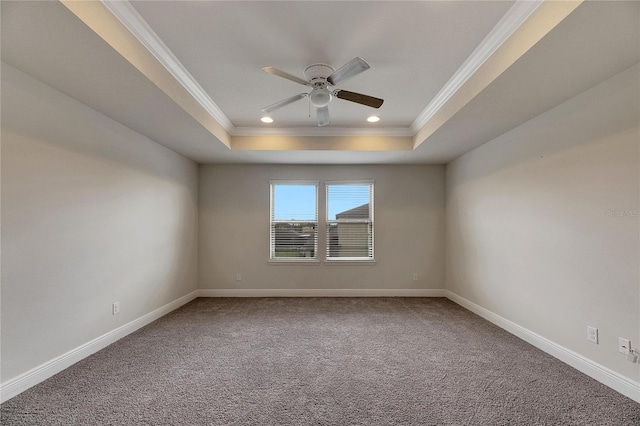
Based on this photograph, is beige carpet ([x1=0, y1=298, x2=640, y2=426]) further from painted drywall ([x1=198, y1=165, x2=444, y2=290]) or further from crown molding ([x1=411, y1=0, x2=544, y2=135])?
crown molding ([x1=411, y1=0, x2=544, y2=135])

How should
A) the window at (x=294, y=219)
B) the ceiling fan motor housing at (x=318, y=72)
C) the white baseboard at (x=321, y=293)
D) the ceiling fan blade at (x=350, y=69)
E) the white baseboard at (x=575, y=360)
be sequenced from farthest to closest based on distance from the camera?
the window at (x=294, y=219) < the white baseboard at (x=321, y=293) < the ceiling fan motor housing at (x=318, y=72) < the white baseboard at (x=575, y=360) < the ceiling fan blade at (x=350, y=69)

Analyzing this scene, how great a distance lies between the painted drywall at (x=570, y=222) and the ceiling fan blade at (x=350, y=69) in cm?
196

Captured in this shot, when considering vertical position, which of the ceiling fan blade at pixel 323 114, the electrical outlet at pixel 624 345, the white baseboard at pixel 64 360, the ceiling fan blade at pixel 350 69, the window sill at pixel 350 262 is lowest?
the white baseboard at pixel 64 360

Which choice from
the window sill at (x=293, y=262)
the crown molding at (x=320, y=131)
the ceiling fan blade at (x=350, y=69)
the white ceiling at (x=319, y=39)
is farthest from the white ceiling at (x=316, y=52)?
the window sill at (x=293, y=262)

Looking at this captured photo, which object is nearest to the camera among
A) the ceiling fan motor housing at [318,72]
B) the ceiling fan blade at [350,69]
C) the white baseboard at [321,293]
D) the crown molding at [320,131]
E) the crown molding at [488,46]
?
the crown molding at [488,46]

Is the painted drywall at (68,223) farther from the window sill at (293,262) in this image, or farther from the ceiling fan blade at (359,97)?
the ceiling fan blade at (359,97)

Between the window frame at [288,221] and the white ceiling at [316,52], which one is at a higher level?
the white ceiling at [316,52]

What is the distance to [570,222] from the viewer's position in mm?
2533

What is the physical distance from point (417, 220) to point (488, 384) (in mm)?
3125

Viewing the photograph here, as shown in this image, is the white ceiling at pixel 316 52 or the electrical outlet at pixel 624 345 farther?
the electrical outlet at pixel 624 345

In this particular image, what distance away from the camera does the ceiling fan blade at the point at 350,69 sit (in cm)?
193

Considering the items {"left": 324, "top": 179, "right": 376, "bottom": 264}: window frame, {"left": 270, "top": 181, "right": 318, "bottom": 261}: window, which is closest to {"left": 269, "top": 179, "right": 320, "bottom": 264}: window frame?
{"left": 270, "top": 181, "right": 318, "bottom": 261}: window

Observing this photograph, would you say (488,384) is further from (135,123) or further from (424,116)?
(135,123)

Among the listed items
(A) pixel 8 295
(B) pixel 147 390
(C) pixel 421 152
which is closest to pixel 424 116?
(C) pixel 421 152
